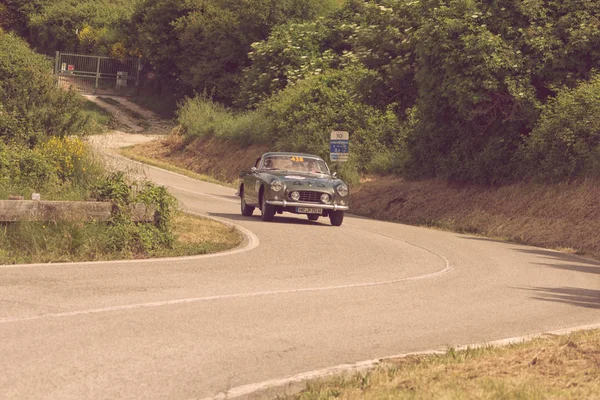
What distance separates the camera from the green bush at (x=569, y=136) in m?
27.0

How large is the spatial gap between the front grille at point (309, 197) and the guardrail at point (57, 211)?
7.91 m

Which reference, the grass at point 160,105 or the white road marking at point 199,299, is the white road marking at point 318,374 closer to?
the white road marking at point 199,299

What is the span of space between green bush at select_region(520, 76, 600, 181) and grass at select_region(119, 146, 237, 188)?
16.6m

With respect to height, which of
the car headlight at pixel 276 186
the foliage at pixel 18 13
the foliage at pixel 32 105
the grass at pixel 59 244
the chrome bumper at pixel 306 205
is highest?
the foliage at pixel 18 13

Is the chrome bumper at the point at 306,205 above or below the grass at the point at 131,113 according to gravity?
below

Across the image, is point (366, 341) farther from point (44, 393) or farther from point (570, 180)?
point (570, 180)

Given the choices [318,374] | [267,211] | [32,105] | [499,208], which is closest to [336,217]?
[267,211]

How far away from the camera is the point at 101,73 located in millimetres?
68688

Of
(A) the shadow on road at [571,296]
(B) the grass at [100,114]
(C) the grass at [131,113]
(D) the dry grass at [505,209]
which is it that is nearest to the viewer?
(A) the shadow on road at [571,296]

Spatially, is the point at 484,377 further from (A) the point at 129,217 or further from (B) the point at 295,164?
(B) the point at 295,164

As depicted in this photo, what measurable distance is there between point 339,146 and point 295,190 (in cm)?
1132

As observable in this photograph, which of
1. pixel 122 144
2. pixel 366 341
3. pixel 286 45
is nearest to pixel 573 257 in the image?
pixel 366 341

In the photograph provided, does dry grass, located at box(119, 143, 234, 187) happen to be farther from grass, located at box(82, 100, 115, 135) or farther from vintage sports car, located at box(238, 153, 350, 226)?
vintage sports car, located at box(238, 153, 350, 226)

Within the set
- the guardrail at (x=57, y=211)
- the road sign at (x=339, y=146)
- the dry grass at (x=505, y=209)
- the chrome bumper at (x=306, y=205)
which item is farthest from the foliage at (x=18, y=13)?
the guardrail at (x=57, y=211)
